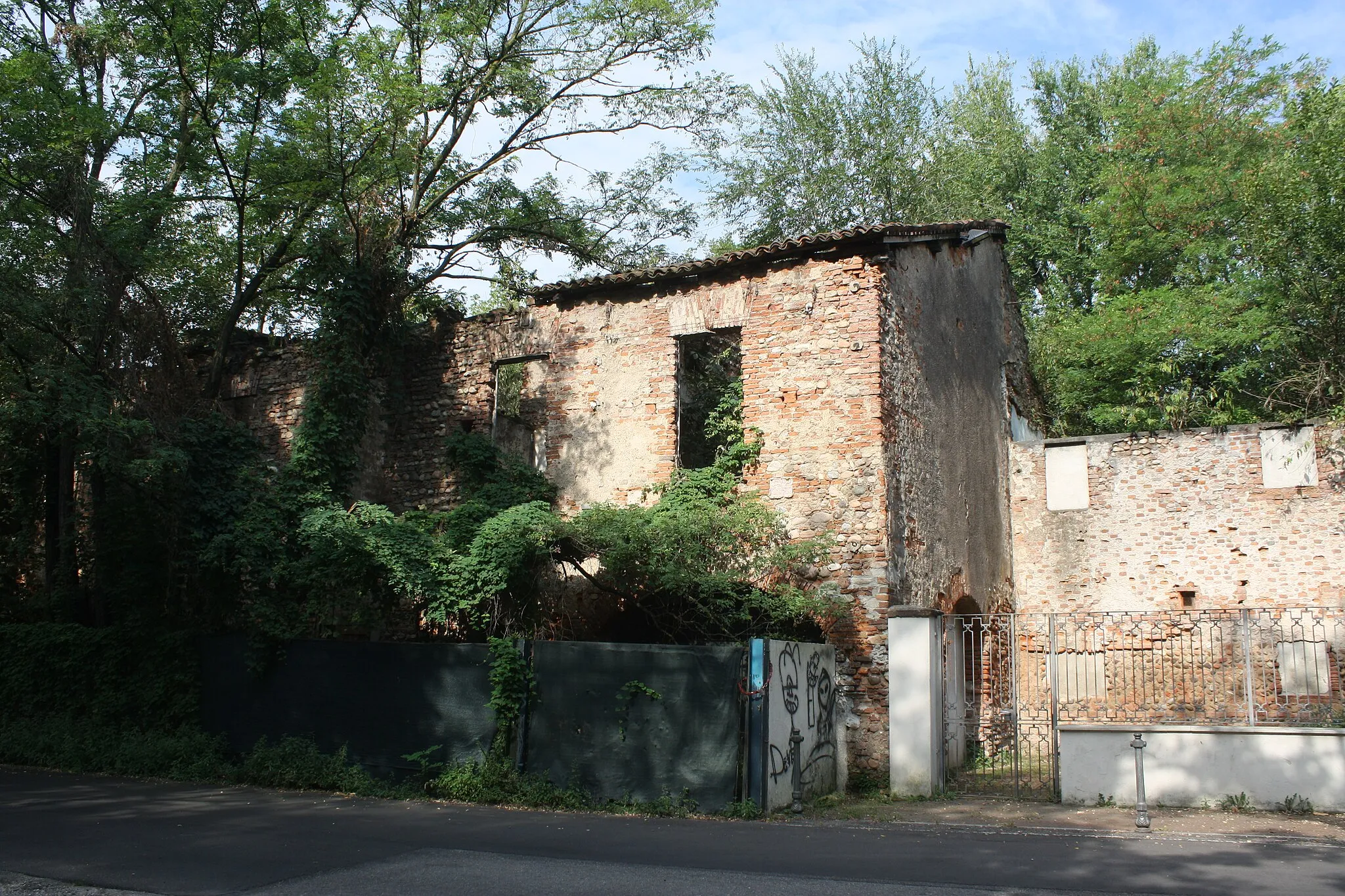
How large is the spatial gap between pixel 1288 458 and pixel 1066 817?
842 centimetres

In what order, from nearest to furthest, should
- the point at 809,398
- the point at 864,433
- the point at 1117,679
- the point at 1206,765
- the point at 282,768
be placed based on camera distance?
the point at 1206,765 < the point at 282,768 < the point at 864,433 < the point at 809,398 < the point at 1117,679

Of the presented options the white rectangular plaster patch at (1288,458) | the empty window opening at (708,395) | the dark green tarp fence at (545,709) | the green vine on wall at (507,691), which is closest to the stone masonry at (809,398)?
the empty window opening at (708,395)

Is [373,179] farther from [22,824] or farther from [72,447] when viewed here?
[22,824]

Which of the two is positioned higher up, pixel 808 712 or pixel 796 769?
pixel 808 712

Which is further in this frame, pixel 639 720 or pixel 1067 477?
pixel 1067 477

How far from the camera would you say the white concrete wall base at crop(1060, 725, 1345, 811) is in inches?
377

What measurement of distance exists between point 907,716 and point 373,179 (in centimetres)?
1053

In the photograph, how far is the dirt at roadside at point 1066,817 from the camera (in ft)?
28.9

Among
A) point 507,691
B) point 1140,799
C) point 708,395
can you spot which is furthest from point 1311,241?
point 507,691

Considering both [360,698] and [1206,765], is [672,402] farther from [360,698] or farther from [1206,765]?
[1206,765]

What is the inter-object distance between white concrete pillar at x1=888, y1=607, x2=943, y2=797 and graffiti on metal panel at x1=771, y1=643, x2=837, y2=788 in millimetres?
666

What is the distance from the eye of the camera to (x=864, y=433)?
39.4 ft

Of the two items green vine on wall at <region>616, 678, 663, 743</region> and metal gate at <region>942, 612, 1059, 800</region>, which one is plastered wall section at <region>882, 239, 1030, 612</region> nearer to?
metal gate at <region>942, 612, 1059, 800</region>

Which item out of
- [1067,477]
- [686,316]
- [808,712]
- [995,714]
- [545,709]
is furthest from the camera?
[1067,477]
